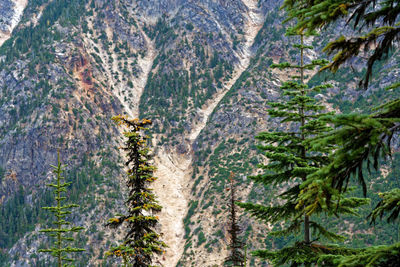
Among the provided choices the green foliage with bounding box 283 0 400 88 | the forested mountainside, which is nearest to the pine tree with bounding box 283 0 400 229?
the green foliage with bounding box 283 0 400 88

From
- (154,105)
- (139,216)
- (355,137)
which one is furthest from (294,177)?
(154,105)

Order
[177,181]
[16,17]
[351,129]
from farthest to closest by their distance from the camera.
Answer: [16,17], [177,181], [351,129]

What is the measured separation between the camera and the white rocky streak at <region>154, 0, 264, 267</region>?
9705 cm

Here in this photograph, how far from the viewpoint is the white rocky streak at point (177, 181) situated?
97050mm

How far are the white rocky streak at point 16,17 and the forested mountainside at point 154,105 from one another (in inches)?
28.7

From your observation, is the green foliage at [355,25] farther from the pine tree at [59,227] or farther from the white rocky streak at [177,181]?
the white rocky streak at [177,181]

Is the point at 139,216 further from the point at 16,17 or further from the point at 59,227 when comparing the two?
the point at 16,17

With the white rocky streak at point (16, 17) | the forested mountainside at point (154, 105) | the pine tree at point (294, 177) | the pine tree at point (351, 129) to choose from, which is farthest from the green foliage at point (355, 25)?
the white rocky streak at point (16, 17)

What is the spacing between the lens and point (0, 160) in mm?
116562

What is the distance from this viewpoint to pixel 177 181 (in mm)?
116750

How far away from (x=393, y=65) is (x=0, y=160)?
121753 millimetres

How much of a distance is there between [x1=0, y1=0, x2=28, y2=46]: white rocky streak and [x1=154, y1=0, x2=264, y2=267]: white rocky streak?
95400mm

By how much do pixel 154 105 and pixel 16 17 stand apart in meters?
86.7

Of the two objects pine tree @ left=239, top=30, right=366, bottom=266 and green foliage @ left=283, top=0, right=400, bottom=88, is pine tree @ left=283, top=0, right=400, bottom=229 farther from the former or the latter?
pine tree @ left=239, top=30, right=366, bottom=266
